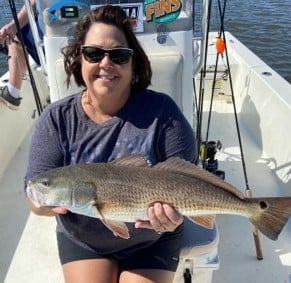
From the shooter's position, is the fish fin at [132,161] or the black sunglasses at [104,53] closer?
the fish fin at [132,161]

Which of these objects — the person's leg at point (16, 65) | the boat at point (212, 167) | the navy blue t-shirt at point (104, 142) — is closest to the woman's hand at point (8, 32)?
the person's leg at point (16, 65)

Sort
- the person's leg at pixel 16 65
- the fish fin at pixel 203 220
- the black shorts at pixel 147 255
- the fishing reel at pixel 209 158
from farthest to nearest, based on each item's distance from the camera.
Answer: the person's leg at pixel 16 65
the fishing reel at pixel 209 158
the black shorts at pixel 147 255
the fish fin at pixel 203 220

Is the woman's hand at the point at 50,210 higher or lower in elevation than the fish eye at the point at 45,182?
lower

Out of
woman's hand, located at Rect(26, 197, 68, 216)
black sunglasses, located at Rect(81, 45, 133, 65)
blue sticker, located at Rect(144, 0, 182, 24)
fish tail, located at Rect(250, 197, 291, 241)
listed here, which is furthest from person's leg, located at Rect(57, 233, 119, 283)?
blue sticker, located at Rect(144, 0, 182, 24)

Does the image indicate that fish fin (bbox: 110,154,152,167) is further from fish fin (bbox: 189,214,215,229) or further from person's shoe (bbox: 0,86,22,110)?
person's shoe (bbox: 0,86,22,110)

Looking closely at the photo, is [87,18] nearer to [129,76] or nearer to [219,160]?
[129,76]

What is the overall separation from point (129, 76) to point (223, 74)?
3.09 meters

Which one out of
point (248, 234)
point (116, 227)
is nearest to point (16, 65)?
point (248, 234)

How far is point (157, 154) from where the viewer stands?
1927 mm

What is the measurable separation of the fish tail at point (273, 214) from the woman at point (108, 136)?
43 centimetres

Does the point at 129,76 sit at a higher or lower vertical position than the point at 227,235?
higher

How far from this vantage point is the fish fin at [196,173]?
1.62 meters

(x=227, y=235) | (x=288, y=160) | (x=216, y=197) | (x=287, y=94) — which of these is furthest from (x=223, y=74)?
(x=216, y=197)

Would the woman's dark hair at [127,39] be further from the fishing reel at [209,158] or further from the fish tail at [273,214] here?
the fishing reel at [209,158]
